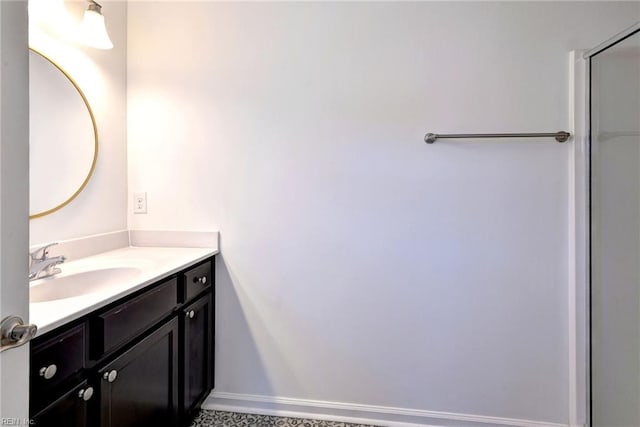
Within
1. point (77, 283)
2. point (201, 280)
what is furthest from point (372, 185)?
point (77, 283)

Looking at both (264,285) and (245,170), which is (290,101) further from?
(264,285)

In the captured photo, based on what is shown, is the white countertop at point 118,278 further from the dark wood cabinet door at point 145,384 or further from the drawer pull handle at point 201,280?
the dark wood cabinet door at point 145,384

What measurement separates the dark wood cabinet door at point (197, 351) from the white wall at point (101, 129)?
0.63m

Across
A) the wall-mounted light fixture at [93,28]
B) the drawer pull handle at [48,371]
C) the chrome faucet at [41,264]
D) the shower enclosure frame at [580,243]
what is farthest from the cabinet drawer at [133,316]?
the shower enclosure frame at [580,243]

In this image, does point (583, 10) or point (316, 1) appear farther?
point (316, 1)

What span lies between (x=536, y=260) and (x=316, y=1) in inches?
64.4

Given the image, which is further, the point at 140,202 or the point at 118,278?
the point at 140,202

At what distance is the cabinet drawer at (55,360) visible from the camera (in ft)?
2.59

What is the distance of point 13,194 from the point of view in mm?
575

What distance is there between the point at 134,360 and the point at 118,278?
1.26 feet

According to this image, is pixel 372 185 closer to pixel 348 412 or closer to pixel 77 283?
pixel 348 412

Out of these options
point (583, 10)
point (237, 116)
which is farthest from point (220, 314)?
point (583, 10)

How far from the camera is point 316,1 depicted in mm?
1665

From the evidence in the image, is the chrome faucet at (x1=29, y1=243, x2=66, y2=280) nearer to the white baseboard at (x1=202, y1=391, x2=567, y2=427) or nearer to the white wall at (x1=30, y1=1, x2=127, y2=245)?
the white wall at (x1=30, y1=1, x2=127, y2=245)
